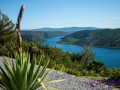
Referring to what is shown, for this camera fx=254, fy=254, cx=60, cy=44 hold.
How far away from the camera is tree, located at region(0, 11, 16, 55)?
2255cm

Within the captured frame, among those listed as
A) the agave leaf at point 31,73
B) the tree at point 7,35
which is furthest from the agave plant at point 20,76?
the tree at point 7,35

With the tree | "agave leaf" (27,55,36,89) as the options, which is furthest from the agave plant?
the tree

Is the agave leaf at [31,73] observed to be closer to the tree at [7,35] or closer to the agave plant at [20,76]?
the agave plant at [20,76]

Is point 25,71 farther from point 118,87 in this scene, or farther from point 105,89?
point 118,87

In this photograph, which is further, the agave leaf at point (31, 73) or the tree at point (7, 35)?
the tree at point (7, 35)

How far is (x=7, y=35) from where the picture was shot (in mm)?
24219

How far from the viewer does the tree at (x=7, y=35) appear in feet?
74.0

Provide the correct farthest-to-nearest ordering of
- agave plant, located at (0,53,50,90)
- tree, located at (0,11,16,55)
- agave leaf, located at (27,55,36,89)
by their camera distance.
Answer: tree, located at (0,11,16,55), agave leaf, located at (27,55,36,89), agave plant, located at (0,53,50,90)

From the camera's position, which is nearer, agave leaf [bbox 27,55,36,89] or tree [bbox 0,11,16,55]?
agave leaf [bbox 27,55,36,89]

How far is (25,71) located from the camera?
5.33m

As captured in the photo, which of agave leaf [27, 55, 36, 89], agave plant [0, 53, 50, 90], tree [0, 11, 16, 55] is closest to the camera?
agave plant [0, 53, 50, 90]

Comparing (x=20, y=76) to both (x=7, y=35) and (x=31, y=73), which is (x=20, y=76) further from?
(x=7, y=35)

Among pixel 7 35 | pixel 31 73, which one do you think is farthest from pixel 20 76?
pixel 7 35

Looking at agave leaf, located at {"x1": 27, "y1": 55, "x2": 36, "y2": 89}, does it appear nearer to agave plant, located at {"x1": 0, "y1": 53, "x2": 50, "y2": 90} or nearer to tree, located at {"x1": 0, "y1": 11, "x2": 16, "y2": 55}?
agave plant, located at {"x1": 0, "y1": 53, "x2": 50, "y2": 90}
